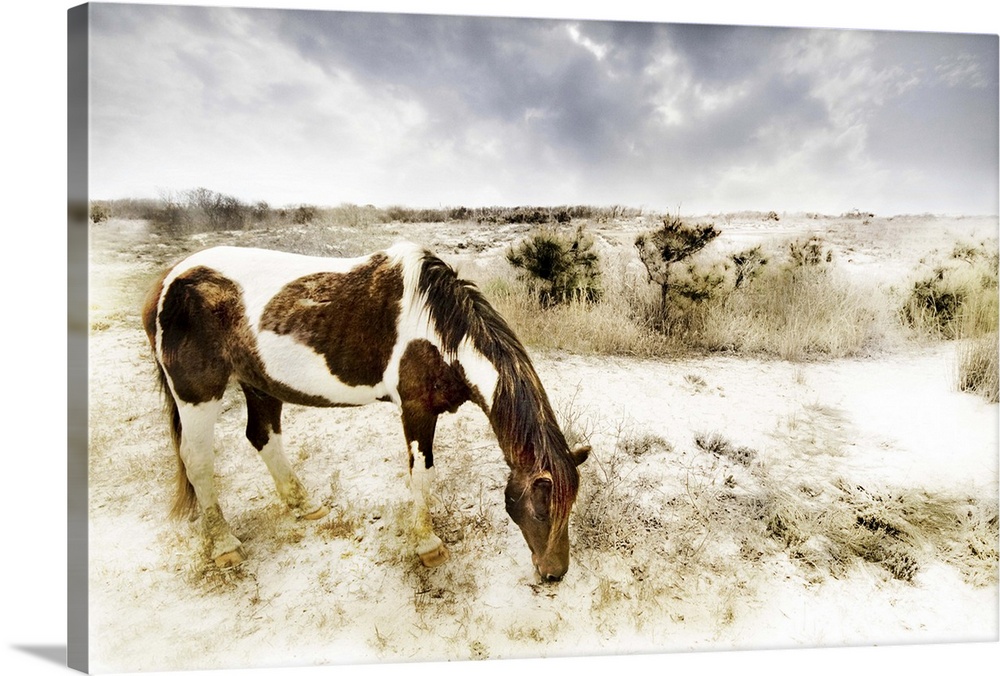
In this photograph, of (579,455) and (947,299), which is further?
(947,299)

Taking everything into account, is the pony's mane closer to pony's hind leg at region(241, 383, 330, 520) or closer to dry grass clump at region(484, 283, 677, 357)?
dry grass clump at region(484, 283, 677, 357)

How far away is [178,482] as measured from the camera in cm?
227

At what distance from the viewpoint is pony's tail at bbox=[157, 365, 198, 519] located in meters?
2.26

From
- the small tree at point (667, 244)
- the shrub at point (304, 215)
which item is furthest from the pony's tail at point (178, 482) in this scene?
the small tree at point (667, 244)

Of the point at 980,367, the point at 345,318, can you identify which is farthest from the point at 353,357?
the point at 980,367

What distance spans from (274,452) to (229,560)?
437 millimetres

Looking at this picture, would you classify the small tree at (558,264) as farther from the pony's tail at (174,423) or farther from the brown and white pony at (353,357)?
the pony's tail at (174,423)

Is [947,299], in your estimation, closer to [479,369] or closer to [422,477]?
[479,369]

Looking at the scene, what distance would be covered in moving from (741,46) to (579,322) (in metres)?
1.42

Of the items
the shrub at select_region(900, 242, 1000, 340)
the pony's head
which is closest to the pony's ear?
the pony's head

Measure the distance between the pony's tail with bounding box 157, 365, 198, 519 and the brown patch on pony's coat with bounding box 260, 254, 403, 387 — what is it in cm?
51

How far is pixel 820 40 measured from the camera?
103 inches

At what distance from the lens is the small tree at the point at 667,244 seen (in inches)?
100.0

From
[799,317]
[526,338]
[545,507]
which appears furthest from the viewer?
[799,317]
